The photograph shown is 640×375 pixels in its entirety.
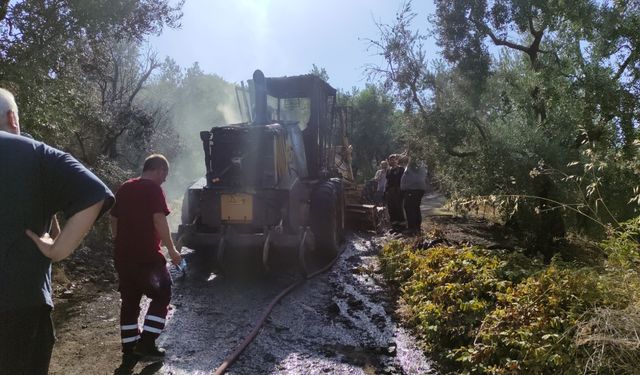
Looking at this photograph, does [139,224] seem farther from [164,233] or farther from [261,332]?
[261,332]

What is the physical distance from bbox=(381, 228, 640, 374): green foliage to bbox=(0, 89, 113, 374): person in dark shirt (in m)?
3.06

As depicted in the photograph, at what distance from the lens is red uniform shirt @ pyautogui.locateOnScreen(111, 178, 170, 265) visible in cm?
442

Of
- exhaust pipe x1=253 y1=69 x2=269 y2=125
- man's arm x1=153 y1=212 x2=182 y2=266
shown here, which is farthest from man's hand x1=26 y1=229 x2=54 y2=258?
exhaust pipe x1=253 y1=69 x2=269 y2=125

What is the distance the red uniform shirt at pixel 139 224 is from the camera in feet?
14.5

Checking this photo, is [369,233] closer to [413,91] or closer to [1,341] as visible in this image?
[413,91]

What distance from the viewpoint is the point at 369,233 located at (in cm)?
1220

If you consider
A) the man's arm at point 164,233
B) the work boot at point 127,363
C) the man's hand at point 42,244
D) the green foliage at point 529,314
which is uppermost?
the man's hand at point 42,244

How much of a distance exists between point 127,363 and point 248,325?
1.49 metres

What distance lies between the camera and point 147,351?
4375 millimetres

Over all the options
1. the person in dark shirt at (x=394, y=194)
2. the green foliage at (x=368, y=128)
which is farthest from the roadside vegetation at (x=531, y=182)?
the green foliage at (x=368, y=128)

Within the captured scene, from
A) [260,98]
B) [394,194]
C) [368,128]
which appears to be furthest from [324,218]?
[368,128]

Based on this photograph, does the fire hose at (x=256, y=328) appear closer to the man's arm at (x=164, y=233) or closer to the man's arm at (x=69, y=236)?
the man's arm at (x=164, y=233)

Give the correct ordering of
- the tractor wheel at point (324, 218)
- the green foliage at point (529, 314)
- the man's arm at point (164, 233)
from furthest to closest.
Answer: the tractor wheel at point (324, 218)
the man's arm at point (164, 233)
the green foliage at point (529, 314)

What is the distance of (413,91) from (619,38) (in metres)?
5.34
